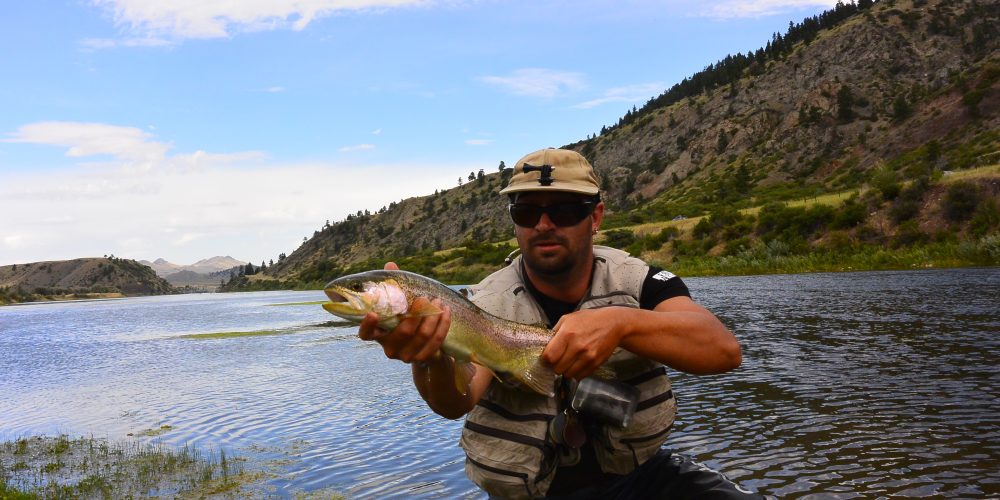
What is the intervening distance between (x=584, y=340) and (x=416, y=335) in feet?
3.27

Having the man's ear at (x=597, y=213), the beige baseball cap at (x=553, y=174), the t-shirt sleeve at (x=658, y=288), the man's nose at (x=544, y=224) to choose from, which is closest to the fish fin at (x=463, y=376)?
the man's nose at (x=544, y=224)

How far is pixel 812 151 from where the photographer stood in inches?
5007

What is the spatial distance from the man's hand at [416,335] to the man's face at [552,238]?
1142 mm

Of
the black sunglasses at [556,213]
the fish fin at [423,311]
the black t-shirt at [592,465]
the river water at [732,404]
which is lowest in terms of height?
the river water at [732,404]

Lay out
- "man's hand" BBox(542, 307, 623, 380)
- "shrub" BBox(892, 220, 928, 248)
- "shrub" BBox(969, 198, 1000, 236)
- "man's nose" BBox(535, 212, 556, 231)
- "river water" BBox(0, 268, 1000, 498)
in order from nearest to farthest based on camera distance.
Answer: "man's hand" BBox(542, 307, 623, 380) < "man's nose" BBox(535, 212, 556, 231) < "river water" BBox(0, 268, 1000, 498) < "shrub" BBox(969, 198, 1000, 236) < "shrub" BBox(892, 220, 928, 248)

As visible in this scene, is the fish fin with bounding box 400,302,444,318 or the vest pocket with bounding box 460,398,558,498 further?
the vest pocket with bounding box 460,398,558,498

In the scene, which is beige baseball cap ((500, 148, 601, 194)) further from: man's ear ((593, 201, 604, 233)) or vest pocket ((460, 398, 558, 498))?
vest pocket ((460, 398, 558, 498))

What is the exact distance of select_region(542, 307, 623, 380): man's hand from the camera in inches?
151

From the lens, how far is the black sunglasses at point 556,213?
495 centimetres

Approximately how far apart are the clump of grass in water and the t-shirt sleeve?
7.92 meters

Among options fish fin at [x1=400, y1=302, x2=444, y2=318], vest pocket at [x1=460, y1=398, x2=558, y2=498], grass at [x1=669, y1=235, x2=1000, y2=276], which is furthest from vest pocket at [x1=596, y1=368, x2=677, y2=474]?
grass at [x1=669, y1=235, x2=1000, y2=276]

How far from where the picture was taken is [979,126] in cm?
9194

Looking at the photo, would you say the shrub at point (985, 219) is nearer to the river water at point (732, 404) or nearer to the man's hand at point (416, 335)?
the river water at point (732, 404)

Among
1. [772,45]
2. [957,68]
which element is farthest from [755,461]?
[772,45]
